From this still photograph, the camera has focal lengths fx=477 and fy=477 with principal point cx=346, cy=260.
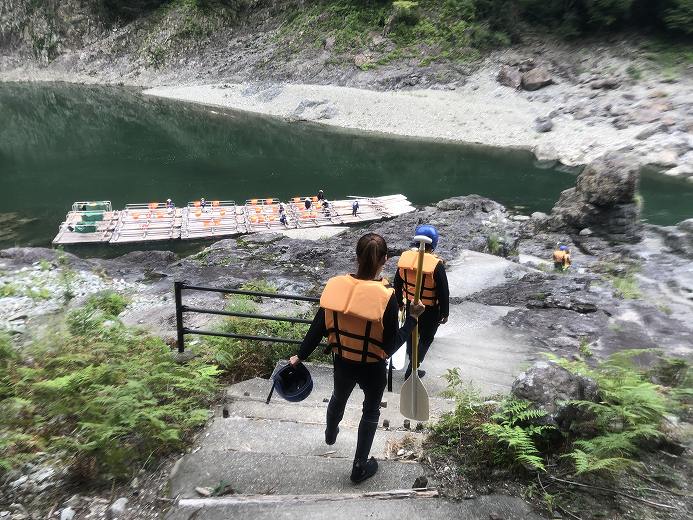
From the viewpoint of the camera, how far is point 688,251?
1606cm

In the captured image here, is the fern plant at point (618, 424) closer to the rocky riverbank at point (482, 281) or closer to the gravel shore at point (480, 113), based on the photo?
the rocky riverbank at point (482, 281)

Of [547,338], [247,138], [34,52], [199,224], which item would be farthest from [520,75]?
[34,52]

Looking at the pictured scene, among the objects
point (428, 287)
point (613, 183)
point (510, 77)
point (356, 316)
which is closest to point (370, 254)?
point (356, 316)

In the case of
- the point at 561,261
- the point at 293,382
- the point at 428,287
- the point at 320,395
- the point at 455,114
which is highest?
the point at 455,114

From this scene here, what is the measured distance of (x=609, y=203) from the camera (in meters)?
17.9

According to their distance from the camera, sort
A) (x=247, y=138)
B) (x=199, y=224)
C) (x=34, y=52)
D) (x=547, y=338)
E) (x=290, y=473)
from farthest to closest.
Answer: (x=34, y=52)
(x=247, y=138)
(x=199, y=224)
(x=547, y=338)
(x=290, y=473)

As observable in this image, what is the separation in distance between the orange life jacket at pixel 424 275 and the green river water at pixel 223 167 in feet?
50.6

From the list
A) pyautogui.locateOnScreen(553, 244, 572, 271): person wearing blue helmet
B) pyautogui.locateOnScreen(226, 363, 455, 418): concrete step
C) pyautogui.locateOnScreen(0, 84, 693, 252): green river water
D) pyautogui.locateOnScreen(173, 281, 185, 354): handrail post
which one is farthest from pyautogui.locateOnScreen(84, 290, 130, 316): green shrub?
pyautogui.locateOnScreen(553, 244, 572, 271): person wearing blue helmet

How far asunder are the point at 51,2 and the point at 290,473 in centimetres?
7262

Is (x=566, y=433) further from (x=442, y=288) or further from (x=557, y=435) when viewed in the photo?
(x=442, y=288)

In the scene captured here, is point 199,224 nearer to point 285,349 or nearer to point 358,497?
point 285,349

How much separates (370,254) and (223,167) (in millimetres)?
28779

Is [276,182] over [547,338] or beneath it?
over

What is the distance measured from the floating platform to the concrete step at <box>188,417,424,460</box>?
15.7m
